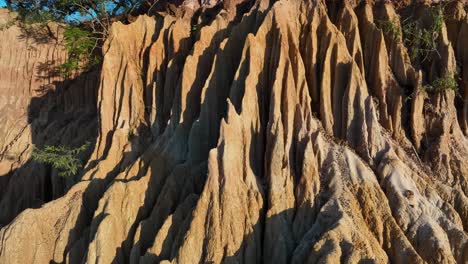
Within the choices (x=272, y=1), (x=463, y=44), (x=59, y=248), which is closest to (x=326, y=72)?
(x=272, y=1)

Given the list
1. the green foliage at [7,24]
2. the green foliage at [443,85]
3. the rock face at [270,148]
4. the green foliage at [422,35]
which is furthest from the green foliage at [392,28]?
the green foliage at [7,24]

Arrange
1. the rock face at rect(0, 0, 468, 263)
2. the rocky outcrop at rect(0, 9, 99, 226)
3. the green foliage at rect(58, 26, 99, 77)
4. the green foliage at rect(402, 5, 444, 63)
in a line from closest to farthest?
the rock face at rect(0, 0, 468, 263), the green foliage at rect(402, 5, 444, 63), the rocky outcrop at rect(0, 9, 99, 226), the green foliage at rect(58, 26, 99, 77)

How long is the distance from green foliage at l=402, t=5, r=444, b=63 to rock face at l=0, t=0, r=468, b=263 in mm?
282

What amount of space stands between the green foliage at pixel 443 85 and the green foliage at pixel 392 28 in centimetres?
180

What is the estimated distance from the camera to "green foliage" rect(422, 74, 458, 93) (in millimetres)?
15422

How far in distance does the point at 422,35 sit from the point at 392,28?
99 cm

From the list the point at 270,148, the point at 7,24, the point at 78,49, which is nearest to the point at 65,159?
the point at 78,49

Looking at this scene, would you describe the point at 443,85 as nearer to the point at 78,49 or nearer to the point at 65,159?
the point at 65,159

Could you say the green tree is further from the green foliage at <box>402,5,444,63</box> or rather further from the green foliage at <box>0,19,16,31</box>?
the green foliage at <box>402,5,444,63</box>

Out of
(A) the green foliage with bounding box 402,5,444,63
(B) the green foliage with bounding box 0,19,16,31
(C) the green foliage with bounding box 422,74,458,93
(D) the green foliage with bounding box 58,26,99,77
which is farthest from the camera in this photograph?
(B) the green foliage with bounding box 0,19,16,31

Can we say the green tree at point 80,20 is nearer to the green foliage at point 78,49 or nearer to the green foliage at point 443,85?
the green foliage at point 78,49

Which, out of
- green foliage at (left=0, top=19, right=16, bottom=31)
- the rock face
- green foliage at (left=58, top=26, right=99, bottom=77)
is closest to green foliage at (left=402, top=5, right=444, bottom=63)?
the rock face

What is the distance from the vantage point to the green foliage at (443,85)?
1542 cm

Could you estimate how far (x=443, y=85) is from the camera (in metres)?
15.5
